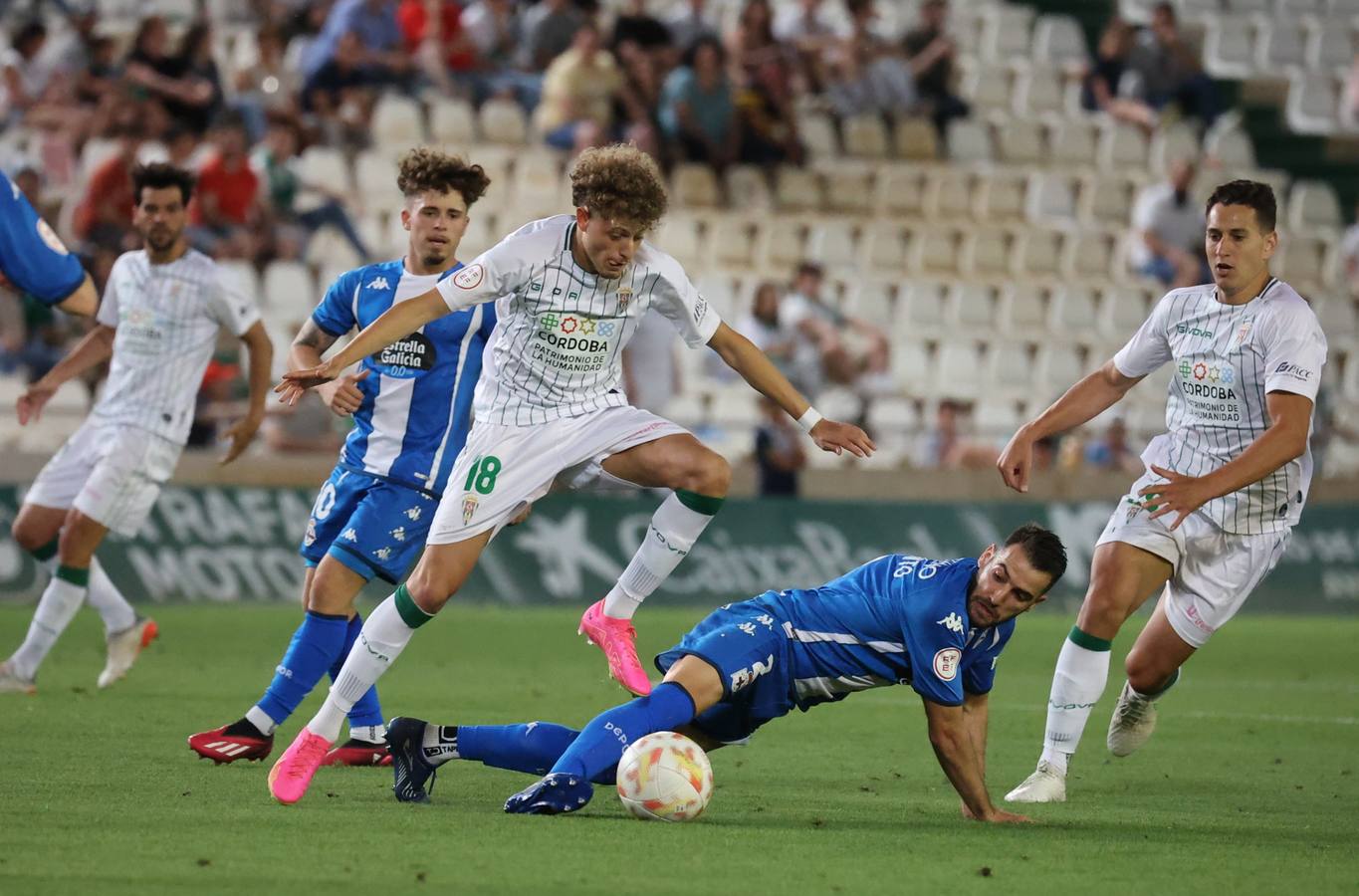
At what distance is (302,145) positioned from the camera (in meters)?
18.5

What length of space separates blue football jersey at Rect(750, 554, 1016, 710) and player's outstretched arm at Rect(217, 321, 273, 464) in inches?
138

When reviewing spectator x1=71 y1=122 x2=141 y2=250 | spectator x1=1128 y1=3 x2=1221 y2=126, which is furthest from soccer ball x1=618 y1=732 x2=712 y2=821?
spectator x1=1128 y1=3 x2=1221 y2=126

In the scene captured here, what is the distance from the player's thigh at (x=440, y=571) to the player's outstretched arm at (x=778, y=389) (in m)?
1.18

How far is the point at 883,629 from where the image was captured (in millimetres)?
7074

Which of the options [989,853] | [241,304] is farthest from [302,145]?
[989,853]

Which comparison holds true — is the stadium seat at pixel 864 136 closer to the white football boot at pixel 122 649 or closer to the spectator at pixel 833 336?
the spectator at pixel 833 336

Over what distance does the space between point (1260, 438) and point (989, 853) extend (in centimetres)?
222

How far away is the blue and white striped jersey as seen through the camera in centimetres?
809

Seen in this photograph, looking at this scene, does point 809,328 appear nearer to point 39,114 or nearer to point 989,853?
point 39,114

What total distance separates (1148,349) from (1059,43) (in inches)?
621

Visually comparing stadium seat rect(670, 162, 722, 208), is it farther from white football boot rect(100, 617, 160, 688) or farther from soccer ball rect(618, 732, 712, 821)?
soccer ball rect(618, 732, 712, 821)

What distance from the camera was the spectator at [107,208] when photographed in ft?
53.4

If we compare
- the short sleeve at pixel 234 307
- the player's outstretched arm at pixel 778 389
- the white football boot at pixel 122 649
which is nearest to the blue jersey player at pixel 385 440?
the player's outstretched arm at pixel 778 389

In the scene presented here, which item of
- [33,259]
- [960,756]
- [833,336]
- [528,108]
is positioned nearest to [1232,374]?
[960,756]
